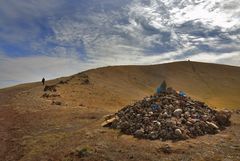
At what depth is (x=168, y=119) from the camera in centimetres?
1562

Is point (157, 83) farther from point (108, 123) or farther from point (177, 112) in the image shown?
point (177, 112)

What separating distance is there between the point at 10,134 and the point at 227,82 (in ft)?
184

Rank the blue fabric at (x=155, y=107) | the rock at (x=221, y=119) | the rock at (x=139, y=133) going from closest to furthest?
the rock at (x=139, y=133) → the blue fabric at (x=155, y=107) → the rock at (x=221, y=119)

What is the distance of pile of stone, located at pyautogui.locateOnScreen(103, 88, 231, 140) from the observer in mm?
14875

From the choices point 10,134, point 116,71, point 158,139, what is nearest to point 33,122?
point 10,134

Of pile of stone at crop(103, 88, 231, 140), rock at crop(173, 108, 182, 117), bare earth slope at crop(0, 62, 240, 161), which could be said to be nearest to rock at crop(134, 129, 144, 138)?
pile of stone at crop(103, 88, 231, 140)

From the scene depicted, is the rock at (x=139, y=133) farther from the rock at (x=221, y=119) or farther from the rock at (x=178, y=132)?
the rock at (x=221, y=119)

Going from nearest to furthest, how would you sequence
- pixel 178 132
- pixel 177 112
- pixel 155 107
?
pixel 178 132 < pixel 177 112 < pixel 155 107

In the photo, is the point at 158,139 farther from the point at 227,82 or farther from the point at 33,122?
the point at 227,82

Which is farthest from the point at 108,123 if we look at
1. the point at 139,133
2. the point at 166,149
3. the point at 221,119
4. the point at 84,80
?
the point at 84,80

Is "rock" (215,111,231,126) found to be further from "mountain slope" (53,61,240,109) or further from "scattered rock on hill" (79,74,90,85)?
"scattered rock on hill" (79,74,90,85)

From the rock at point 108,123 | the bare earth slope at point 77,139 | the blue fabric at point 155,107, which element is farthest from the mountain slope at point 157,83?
the blue fabric at point 155,107

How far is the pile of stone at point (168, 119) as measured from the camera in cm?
1488

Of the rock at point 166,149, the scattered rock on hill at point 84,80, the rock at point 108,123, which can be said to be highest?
the scattered rock on hill at point 84,80
